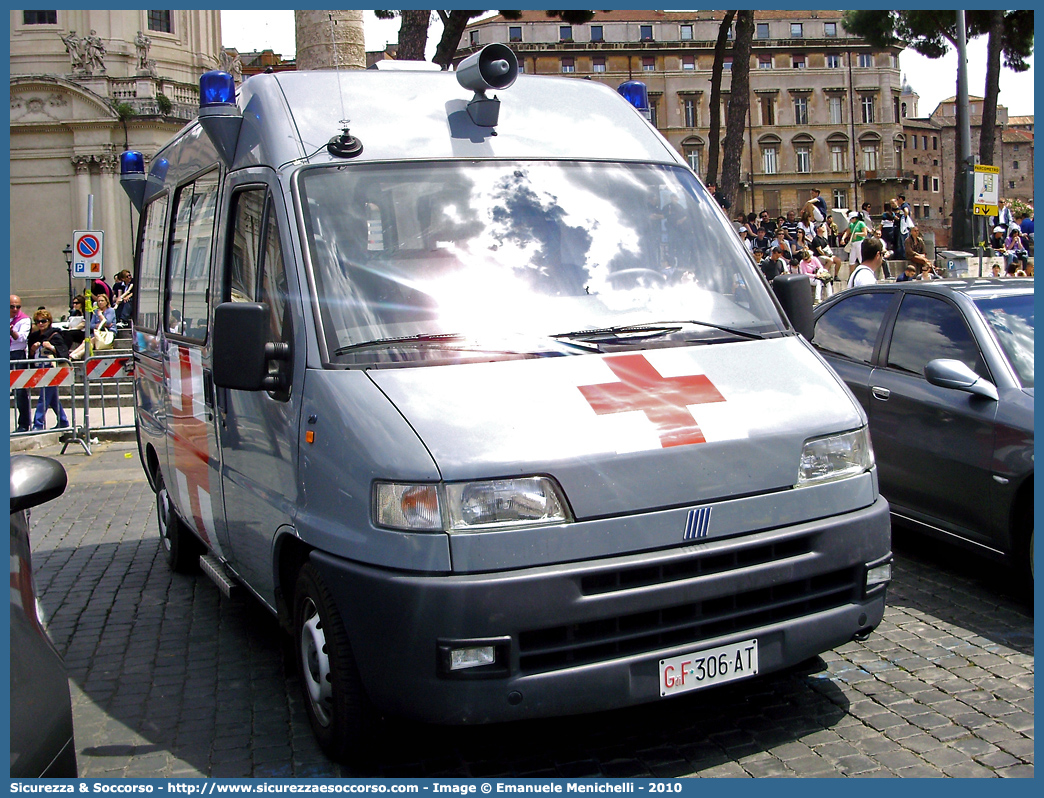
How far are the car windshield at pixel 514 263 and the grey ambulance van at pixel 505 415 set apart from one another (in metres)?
0.01

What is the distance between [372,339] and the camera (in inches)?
152

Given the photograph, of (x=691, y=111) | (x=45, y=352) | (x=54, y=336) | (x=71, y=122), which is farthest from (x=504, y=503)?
(x=691, y=111)

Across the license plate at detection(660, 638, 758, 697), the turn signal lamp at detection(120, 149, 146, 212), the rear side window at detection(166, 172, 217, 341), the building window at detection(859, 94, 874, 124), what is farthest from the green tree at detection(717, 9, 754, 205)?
the building window at detection(859, 94, 874, 124)

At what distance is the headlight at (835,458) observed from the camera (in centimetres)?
384

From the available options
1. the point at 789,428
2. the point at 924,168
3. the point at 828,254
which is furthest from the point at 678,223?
the point at 924,168

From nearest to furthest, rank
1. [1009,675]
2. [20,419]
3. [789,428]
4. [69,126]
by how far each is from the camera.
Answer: [789,428], [1009,675], [20,419], [69,126]

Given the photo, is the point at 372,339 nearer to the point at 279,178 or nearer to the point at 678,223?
the point at 279,178

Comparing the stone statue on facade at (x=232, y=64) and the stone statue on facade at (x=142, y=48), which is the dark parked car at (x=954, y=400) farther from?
the stone statue on facade at (x=142, y=48)

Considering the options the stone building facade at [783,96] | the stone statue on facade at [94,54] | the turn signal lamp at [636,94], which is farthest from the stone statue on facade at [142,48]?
the turn signal lamp at [636,94]

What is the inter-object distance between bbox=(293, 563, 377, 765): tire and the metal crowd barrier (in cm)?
1078

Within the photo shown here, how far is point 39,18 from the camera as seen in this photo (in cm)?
5194

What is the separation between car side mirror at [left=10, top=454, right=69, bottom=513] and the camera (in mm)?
2861

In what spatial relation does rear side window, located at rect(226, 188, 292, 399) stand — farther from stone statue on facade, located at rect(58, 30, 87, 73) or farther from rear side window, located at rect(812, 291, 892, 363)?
stone statue on facade, located at rect(58, 30, 87, 73)

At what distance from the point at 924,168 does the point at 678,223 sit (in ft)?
392
